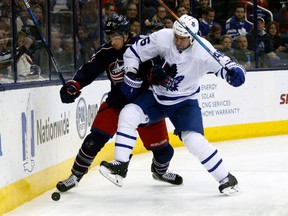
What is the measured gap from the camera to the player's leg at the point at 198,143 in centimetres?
636

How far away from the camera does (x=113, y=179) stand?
6.23 m

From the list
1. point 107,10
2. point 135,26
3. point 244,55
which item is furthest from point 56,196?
point 244,55

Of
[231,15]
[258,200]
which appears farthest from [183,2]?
[258,200]

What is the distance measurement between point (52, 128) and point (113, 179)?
0.96 metres

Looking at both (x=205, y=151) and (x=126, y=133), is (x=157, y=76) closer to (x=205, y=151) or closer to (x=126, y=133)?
(x=126, y=133)

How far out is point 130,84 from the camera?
21.1 feet

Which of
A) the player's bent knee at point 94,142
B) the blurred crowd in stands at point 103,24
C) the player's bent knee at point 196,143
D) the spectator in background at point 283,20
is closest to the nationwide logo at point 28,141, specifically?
the player's bent knee at point 94,142

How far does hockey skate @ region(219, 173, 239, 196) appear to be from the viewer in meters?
6.41

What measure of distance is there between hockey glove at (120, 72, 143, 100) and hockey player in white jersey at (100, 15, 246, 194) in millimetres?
11

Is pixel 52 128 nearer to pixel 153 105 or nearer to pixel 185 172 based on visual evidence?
pixel 153 105

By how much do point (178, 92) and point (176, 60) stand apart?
0.77ft

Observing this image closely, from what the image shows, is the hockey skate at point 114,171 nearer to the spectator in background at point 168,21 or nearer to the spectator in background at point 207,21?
the spectator in background at point 168,21

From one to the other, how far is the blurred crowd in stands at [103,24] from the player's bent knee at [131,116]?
109 cm

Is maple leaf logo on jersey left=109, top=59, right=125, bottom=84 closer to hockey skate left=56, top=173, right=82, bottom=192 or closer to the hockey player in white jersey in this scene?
the hockey player in white jersey
